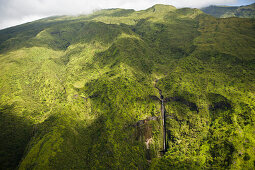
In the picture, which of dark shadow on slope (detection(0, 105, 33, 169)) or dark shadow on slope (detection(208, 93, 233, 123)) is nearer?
dark shadow on slope (detection(0, 105, 33, 169))

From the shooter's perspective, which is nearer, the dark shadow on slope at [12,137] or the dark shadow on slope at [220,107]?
the dark shadow on slope at [12,137]

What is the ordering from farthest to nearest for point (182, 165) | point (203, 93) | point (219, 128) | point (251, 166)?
1. point (203, 93)
2. point (219, 128)
3. point (182, 165)
4. point (251, 166)

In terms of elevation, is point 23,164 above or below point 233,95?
below

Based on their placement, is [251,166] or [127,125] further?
[127,125]

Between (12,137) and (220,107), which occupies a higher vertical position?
(220,107)

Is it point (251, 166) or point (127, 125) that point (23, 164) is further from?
point (251, 166)

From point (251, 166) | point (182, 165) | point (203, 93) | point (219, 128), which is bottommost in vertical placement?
point (182, 165)

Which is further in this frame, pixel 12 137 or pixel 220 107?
pixel 220 107

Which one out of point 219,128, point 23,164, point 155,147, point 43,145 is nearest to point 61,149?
point 43,145
